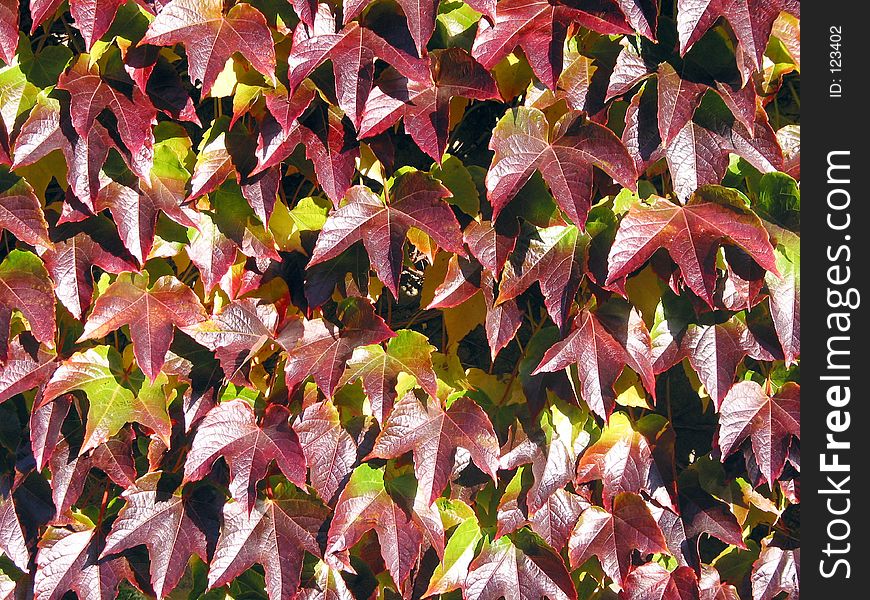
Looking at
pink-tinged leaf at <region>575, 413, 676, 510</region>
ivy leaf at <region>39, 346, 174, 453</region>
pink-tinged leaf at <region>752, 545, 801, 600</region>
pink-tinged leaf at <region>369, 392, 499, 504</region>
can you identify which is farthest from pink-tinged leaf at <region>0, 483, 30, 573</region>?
pink-tinged leaf at <region>752, 545, 801, 600</region>

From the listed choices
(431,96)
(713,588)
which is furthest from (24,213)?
(713,588)

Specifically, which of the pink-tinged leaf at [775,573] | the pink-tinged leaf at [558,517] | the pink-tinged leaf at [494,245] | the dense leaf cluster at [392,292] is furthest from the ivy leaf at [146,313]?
the pink-tinged leaf at [775,573]

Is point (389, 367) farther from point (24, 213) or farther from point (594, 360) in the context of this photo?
point (24, 213)

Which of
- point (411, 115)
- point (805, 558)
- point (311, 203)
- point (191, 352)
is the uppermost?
point (411, 115)

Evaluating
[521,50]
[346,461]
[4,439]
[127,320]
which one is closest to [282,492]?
[346,461]

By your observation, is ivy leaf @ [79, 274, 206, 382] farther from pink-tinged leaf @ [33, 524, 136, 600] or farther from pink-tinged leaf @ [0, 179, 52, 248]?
pink-tinged leaf @ [33, 524, 136, 600]

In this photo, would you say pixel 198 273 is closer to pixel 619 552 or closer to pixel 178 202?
pixel 178 202

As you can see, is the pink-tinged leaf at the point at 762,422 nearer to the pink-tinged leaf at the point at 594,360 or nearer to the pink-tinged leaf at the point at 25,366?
the pink-tinged leaf at the point at 594,360

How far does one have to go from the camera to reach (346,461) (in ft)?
5.53

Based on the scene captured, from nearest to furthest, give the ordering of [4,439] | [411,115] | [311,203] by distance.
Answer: [411,115] < [311,203] < [4,439]

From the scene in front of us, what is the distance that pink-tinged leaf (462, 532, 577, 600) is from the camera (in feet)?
5.75

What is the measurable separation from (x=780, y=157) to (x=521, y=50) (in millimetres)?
540

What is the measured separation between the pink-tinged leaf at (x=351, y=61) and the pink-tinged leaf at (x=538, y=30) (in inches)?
5.0

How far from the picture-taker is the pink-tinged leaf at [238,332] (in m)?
1.63
